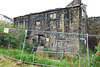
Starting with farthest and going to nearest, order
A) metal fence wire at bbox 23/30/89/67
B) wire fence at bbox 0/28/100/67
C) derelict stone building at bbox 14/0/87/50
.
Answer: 1. derelict stone building at bbox 14/0/87/50
2. metal fence wire at bbox 23/30/89/67
3. wire fence at bbox 0/28/100/67

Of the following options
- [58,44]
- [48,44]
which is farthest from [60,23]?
[48,44]

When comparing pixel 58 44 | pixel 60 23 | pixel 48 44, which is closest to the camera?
pixel 58 44

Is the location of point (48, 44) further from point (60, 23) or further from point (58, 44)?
point (60, 23)

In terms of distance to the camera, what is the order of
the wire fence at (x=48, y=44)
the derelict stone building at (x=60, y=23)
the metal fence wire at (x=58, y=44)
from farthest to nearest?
→ 1. the derelict stone building at (x=60, y=23)
2. the metal fence wire at (x=58, y=44)
3. the wire fence at (x=48, y=44)

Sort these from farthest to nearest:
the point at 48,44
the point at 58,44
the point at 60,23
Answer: the point at 48,44 → the point at 60,23 → the point at 58,44

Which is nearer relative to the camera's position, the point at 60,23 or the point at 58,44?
the point at 58,44

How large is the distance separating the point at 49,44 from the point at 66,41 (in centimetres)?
193

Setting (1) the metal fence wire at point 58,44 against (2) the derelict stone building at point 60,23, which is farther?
(2) the derelict stone building at point 60,23

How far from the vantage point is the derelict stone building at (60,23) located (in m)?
8.13

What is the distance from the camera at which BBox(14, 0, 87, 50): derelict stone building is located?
8.13 m

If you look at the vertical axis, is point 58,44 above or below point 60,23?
below

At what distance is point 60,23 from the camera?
898cm

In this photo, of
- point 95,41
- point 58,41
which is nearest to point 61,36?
point 58,41

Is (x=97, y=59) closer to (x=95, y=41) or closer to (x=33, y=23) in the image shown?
(x=95, y=41)
